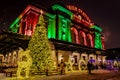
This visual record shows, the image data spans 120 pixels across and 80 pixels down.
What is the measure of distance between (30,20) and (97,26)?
2366cm

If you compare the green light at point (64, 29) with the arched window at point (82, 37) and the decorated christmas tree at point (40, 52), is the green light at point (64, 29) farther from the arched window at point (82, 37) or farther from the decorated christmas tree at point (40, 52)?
the decorated christmas tree at point (40, 52)

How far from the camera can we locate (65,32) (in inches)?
1330

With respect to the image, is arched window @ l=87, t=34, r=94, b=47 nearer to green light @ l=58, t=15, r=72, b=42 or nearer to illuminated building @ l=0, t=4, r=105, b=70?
illuminated building @ l=0, t=4, r=105, b=70

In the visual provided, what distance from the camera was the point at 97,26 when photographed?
46562 millimetres

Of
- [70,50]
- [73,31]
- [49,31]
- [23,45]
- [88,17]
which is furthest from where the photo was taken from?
[88,17]

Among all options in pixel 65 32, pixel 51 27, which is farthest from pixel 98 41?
pixel 51 27

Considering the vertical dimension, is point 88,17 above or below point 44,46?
above

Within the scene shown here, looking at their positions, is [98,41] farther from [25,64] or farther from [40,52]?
[25,64]

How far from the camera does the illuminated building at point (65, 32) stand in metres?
24.9

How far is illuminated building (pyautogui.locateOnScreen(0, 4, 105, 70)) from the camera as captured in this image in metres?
24.9

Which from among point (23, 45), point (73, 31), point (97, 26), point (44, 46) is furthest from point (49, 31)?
point (97, 26)

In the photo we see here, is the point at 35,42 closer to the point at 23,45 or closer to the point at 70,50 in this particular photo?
the point at 23,45

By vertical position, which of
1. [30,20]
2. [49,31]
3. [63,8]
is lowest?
[49,31]

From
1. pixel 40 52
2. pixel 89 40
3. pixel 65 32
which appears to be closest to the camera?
pixel 40 52
